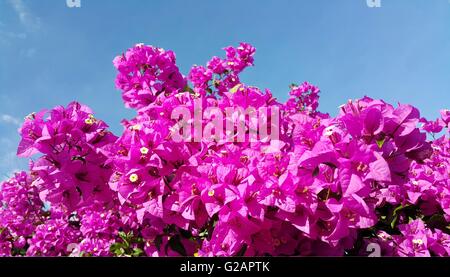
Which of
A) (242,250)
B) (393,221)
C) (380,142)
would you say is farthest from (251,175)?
(393,221)

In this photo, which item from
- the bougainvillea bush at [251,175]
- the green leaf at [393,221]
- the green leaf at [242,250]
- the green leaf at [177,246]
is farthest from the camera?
the green leaf at [393,221]

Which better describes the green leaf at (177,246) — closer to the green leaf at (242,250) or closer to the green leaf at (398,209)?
the green leaf at (242,250)

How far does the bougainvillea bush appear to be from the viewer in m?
1.18

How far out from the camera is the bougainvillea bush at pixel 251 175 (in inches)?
46.6

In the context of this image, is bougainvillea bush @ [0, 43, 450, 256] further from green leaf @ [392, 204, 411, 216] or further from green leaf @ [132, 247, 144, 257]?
green leaf @ [132, 247, 144, 257]

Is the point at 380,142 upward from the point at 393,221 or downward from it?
upward

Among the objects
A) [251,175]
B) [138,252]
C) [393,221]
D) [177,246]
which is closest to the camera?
[251,175]

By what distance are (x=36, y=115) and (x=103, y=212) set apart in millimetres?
1843

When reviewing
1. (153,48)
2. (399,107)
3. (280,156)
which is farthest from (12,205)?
(399,107)

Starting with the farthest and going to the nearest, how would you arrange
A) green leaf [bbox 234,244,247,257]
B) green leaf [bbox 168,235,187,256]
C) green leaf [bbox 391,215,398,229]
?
green leaf [bbox 391,215,398,229] < green leaf [bbox 168,235,187,256] < green leaf [bbox 234,244,247,257]

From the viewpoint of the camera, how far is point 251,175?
1230mm

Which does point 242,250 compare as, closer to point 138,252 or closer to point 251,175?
point 251,175

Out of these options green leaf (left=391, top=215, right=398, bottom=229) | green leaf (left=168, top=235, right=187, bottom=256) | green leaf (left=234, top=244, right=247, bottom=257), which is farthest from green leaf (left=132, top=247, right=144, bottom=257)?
green leaf (left=391, top=215, right=398, bottom=229)

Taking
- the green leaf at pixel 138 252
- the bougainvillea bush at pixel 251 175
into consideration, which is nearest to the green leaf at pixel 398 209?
the bougainvillea bush at pixel 251 175
